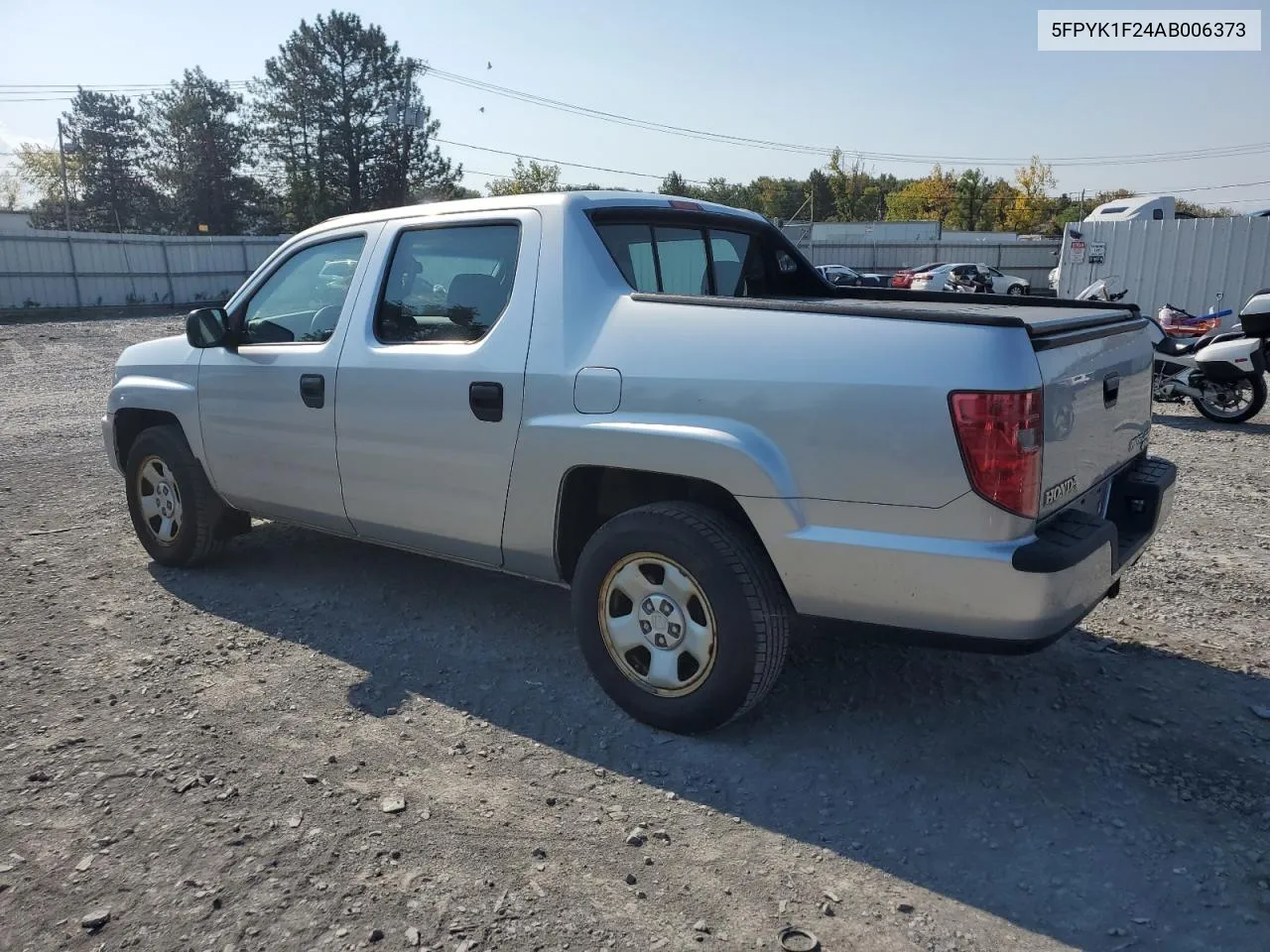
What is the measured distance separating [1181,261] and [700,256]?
633 inches

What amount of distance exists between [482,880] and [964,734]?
180 centimetres

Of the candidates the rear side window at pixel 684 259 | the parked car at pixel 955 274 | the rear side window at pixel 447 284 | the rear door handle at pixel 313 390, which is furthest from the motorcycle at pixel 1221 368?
the parked car at pixel 955 274

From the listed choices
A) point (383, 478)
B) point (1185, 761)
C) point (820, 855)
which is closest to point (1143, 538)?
point (1185, 761)

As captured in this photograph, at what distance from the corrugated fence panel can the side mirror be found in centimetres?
1655

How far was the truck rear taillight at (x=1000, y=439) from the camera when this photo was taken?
106 inches

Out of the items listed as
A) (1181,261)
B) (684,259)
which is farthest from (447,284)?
(1181,261)

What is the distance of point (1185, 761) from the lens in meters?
3.26

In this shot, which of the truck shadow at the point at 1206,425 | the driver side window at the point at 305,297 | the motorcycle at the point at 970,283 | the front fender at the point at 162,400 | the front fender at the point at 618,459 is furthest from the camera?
the motorcycle at the point at 970,283

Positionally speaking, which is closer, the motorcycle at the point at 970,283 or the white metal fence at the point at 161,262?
the motorcycle at the point at 970,283

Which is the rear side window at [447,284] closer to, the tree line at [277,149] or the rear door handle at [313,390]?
the rear door handle at [313,390]

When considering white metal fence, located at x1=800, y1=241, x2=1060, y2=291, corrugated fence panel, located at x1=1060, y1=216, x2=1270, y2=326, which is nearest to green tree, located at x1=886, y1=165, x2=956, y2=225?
white metal fence, located at x1=800, y1=241, x2=1060, y2=291

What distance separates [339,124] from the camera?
54.2 metres

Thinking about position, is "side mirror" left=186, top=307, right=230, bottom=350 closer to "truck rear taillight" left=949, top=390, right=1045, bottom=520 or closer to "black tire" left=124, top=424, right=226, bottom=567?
"black tire" left=124, top=424, right=226, bottom=567

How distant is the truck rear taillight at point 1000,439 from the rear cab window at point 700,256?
4.61 feet
